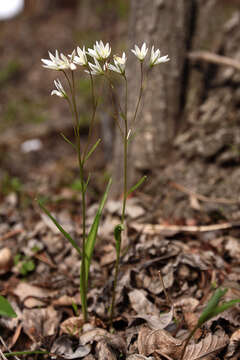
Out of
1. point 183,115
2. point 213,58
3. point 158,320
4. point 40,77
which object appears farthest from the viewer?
point 40,77

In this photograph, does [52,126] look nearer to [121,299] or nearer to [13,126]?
[13,126]

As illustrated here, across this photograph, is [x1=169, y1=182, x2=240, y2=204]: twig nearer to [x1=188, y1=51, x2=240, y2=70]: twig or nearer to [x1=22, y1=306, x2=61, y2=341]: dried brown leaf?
[x1=188, y1=51, x2=240, y2=70]: twig

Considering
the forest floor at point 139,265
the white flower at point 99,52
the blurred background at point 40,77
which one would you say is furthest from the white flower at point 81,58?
the blurred background at point 40,77

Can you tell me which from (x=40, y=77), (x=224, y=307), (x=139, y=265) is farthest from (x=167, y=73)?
(x=40, y=77)

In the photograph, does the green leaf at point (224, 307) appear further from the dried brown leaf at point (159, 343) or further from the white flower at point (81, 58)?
the white flower at point (81, 58)

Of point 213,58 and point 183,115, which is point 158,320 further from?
point 213,58

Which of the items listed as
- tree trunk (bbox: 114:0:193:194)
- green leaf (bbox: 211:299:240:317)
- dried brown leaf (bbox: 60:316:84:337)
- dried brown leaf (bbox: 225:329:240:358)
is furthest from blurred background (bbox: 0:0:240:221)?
green leaf (bbox: 211:299:240:317)
